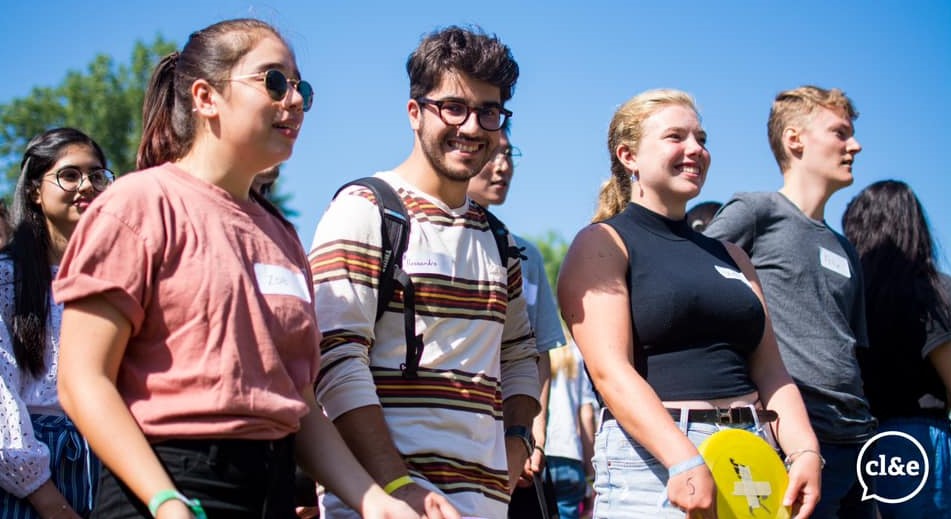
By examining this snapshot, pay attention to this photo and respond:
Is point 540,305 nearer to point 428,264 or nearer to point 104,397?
point 428,264

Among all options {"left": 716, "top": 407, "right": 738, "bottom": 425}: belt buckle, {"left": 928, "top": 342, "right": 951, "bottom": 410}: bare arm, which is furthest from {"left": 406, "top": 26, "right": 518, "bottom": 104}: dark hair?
{"left": 928, "top": 342, "right": 951, "bottom": 410}: bare arm

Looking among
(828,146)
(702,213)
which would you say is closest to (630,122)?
(828,146)

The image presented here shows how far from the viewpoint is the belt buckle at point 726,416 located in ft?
11.4

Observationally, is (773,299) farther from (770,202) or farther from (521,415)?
(521,415)

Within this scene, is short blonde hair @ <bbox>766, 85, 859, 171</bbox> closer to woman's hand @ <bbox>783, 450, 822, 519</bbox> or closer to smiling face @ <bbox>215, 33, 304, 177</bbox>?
woman's hand @ <bbox>783, 450, 822, 519</bbox>

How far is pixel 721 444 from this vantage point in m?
3.29

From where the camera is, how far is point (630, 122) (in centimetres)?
404

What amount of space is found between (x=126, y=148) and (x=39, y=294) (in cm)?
3348

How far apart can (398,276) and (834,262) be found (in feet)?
8.48

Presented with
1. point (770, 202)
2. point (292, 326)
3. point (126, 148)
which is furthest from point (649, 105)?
point (126, 148)

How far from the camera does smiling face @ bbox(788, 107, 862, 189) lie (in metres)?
5.05

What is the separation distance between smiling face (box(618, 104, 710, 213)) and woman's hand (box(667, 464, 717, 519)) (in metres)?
1.12

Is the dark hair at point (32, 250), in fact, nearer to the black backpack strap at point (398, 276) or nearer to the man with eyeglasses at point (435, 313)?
the man with eyeglasses at point (435, 313)

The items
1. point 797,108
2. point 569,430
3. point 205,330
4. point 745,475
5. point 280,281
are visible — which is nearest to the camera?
point 205,330
